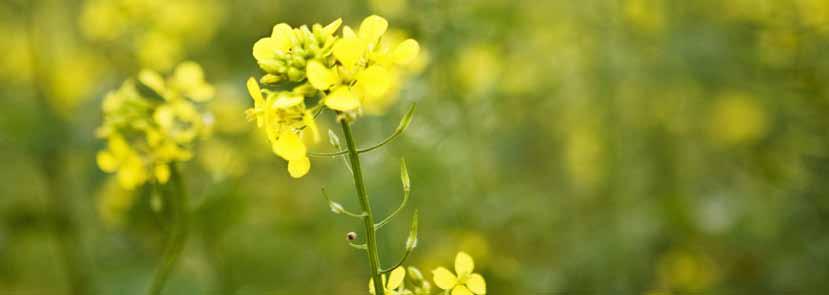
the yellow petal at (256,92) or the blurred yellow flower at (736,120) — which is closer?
the yellow petal at (256,92)

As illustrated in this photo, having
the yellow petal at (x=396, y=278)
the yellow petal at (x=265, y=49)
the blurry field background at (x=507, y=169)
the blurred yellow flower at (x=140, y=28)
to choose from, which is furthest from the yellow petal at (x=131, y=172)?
the blurred yellow flower at (x=140, y=28)

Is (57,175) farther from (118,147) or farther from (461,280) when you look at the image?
(461,280)

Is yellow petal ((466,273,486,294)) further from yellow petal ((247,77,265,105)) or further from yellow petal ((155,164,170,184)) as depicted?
yellow petal ((155,164,170,184))

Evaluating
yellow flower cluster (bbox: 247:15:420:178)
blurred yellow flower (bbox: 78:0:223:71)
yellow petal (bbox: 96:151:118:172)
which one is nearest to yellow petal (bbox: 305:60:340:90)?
yellow flower cluster (bbox: 247:15:420:178)

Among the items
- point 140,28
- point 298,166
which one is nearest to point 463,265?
point 298,166

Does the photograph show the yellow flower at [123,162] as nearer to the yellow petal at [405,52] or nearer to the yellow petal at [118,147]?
the yellow petal at [118,147]

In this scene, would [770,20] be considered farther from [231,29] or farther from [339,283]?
[231,29]

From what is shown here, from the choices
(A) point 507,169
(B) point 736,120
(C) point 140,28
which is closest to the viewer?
(C) point 140,28
